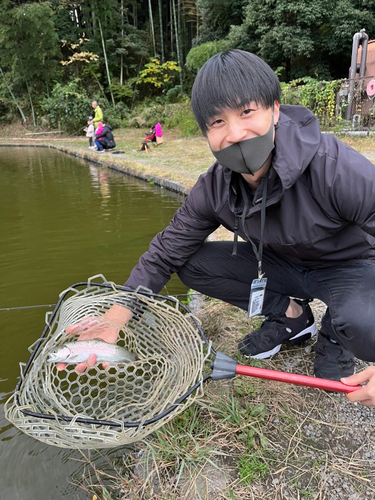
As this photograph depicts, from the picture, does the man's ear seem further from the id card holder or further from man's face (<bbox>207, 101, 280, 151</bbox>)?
the id card holder

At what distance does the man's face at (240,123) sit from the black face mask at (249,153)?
2 centimetres

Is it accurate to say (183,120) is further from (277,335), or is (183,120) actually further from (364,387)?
(364,387)

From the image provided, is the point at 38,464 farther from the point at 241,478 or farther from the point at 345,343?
the point at 345,343

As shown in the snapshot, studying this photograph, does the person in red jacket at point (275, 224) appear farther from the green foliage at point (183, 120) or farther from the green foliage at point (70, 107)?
the green foliage at point (70, 107)

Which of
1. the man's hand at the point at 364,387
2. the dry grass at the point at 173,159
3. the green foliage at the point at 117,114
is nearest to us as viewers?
the man's hand at the point at 364,387

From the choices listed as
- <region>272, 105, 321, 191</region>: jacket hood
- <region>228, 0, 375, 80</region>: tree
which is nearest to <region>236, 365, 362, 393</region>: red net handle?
<region>272, 105, 321, 191</region>: jacket hood

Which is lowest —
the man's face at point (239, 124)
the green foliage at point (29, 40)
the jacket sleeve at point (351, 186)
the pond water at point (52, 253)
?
the pond water at point (52, 253)

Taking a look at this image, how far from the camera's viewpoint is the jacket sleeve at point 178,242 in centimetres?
167

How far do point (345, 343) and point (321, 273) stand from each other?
0.30 m

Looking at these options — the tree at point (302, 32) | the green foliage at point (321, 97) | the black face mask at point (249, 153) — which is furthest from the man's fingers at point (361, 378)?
the tree at point (302, 32)

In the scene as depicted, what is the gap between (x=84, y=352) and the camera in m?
1.35

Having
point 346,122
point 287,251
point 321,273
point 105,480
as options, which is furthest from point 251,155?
point 346,122

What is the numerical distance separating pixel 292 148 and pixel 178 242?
26.7 inches

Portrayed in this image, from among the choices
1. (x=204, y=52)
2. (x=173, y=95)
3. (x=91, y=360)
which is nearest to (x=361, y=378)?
(x=91, y=360)
